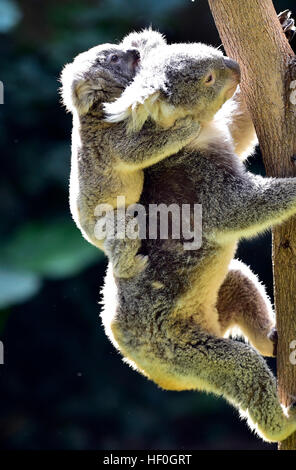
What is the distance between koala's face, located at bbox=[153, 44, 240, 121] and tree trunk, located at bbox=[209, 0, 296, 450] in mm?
137

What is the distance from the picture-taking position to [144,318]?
13.4 feet

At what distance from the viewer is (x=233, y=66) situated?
3.95m

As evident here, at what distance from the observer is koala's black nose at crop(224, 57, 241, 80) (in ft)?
13.0

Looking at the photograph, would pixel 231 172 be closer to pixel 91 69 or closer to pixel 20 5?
pixel 91 69

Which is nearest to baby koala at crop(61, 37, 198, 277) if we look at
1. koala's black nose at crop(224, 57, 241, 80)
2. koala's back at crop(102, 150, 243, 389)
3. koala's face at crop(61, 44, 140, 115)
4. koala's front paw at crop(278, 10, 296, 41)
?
koala's face at crop(61, 44, 140, 115)

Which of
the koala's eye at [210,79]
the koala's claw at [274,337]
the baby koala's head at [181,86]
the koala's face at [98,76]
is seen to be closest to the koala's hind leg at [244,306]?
the koala's claw at [274,337]

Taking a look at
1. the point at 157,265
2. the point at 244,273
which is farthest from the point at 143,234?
the point at 244,273

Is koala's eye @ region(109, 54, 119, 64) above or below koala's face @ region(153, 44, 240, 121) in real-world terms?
above

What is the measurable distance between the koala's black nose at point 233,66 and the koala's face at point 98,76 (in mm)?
615

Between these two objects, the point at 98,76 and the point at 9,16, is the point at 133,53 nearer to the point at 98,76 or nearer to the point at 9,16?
the point at 98,76

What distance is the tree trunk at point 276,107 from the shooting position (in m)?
3.92

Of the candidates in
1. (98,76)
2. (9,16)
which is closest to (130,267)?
(98,76)

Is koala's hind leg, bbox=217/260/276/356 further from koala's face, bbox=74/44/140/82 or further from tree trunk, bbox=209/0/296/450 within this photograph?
koala's face, bbox=74/44/140/82

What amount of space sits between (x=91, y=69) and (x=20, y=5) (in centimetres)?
593
